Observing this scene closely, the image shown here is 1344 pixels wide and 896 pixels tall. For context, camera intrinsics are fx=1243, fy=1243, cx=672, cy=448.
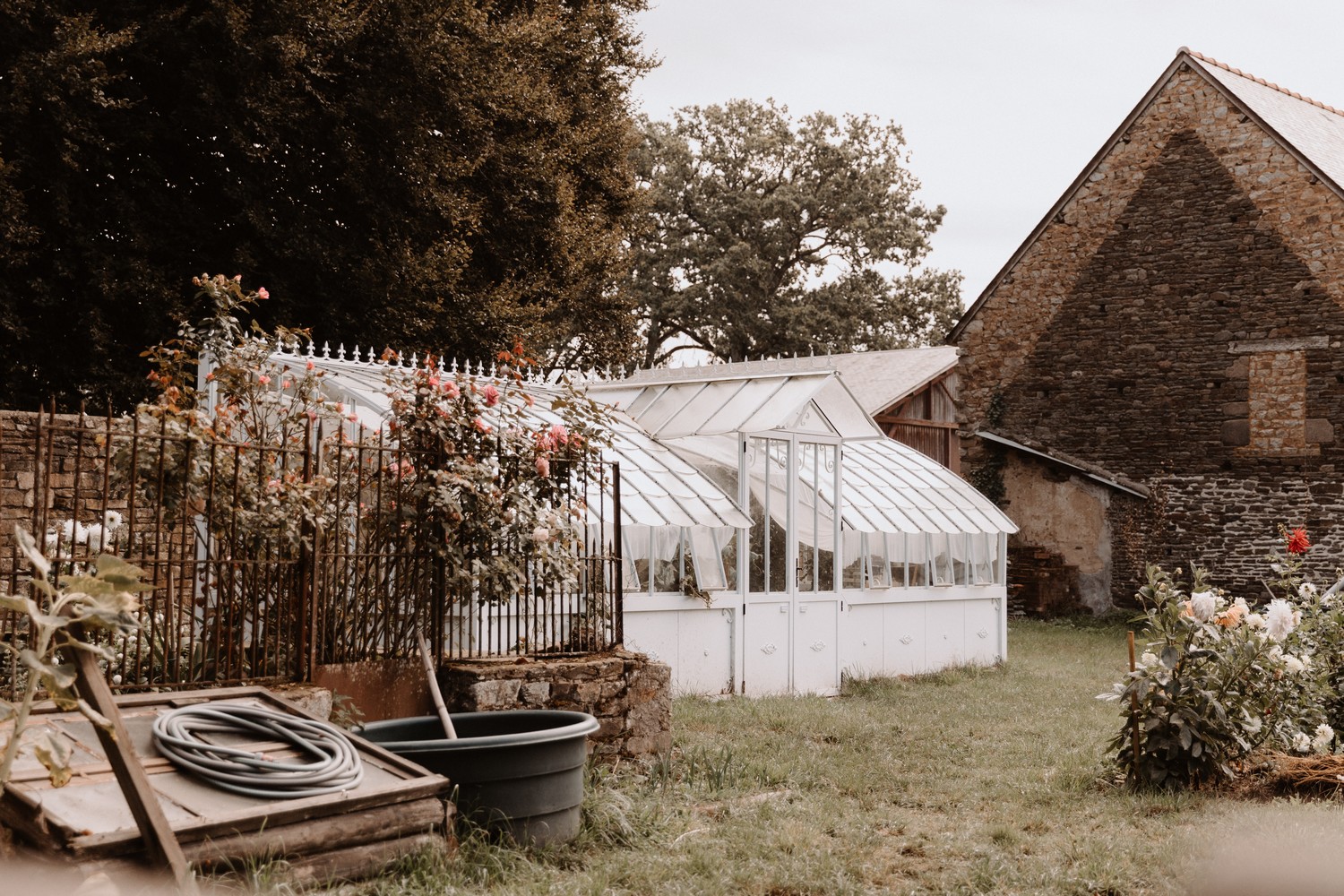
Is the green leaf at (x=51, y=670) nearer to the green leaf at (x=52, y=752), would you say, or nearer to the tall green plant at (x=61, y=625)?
the tall green plant at (x=61, y=625)

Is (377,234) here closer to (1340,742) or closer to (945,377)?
(1340,742)

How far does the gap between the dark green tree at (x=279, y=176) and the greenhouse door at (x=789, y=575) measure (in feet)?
15.3

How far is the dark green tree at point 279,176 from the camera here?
1338 cm

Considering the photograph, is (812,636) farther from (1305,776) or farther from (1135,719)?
(1305,776)

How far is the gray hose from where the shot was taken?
467 cm

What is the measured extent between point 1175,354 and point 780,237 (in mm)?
16502

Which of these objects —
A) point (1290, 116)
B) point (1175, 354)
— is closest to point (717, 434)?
point (1175, 354)

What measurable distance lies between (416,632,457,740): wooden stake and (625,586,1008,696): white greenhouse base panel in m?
4.69

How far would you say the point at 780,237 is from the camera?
36062 mm

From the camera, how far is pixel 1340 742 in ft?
26.0

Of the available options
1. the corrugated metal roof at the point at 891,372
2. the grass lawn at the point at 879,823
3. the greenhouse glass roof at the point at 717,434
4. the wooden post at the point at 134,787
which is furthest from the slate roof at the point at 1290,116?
the wooden post at the point at 134,787

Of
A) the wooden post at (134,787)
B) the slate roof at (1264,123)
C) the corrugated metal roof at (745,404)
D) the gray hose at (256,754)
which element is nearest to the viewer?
the wooden post at (134,787)

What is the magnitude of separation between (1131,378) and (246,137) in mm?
14999

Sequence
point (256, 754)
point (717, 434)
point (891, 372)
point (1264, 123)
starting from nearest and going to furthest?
point (256, 754), point (717, 434), point (1264, 123), point (891, 372)
